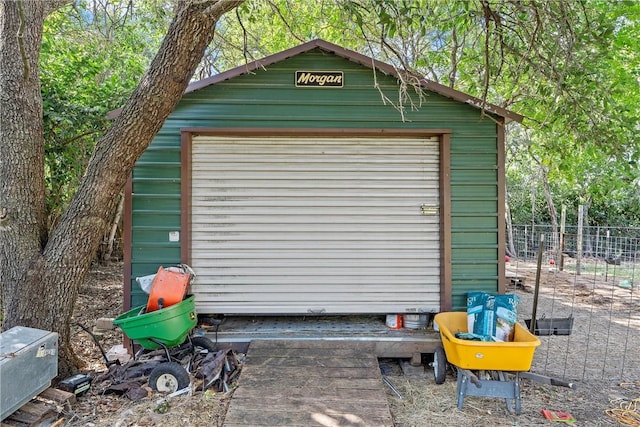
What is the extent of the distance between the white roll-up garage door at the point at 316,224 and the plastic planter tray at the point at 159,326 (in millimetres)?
823

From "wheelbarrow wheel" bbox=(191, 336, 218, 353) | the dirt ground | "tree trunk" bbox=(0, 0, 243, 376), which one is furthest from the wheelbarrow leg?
"tree trunk" bbox=(0, 0, 243, 376)

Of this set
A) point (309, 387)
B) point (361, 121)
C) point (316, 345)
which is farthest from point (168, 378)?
point (361, 121)

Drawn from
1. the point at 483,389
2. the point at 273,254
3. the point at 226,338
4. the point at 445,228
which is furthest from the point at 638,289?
the point at 226,338

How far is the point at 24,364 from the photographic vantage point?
8.73 ft

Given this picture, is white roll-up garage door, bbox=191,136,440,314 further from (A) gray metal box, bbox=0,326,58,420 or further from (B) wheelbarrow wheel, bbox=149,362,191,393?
(A) gray metal box, bbox=0,326,58,420

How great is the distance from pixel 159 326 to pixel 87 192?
129cm

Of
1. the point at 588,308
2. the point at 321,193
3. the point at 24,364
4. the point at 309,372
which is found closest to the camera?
the point at 24,364

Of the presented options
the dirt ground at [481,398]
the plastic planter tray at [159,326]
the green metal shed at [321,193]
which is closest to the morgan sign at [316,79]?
the green metal shed at [321,193]

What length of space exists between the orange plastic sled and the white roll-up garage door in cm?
59

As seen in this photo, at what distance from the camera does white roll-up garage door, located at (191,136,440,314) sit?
4.28 meters

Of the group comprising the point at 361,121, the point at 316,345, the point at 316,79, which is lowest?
the point at 316,345

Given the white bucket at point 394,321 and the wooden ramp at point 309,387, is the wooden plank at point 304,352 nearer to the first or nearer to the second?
the wooden ramp at point 309,387

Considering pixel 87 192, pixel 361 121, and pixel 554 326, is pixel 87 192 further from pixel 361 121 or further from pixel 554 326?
pixel 554 326

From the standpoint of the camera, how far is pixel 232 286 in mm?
4281
